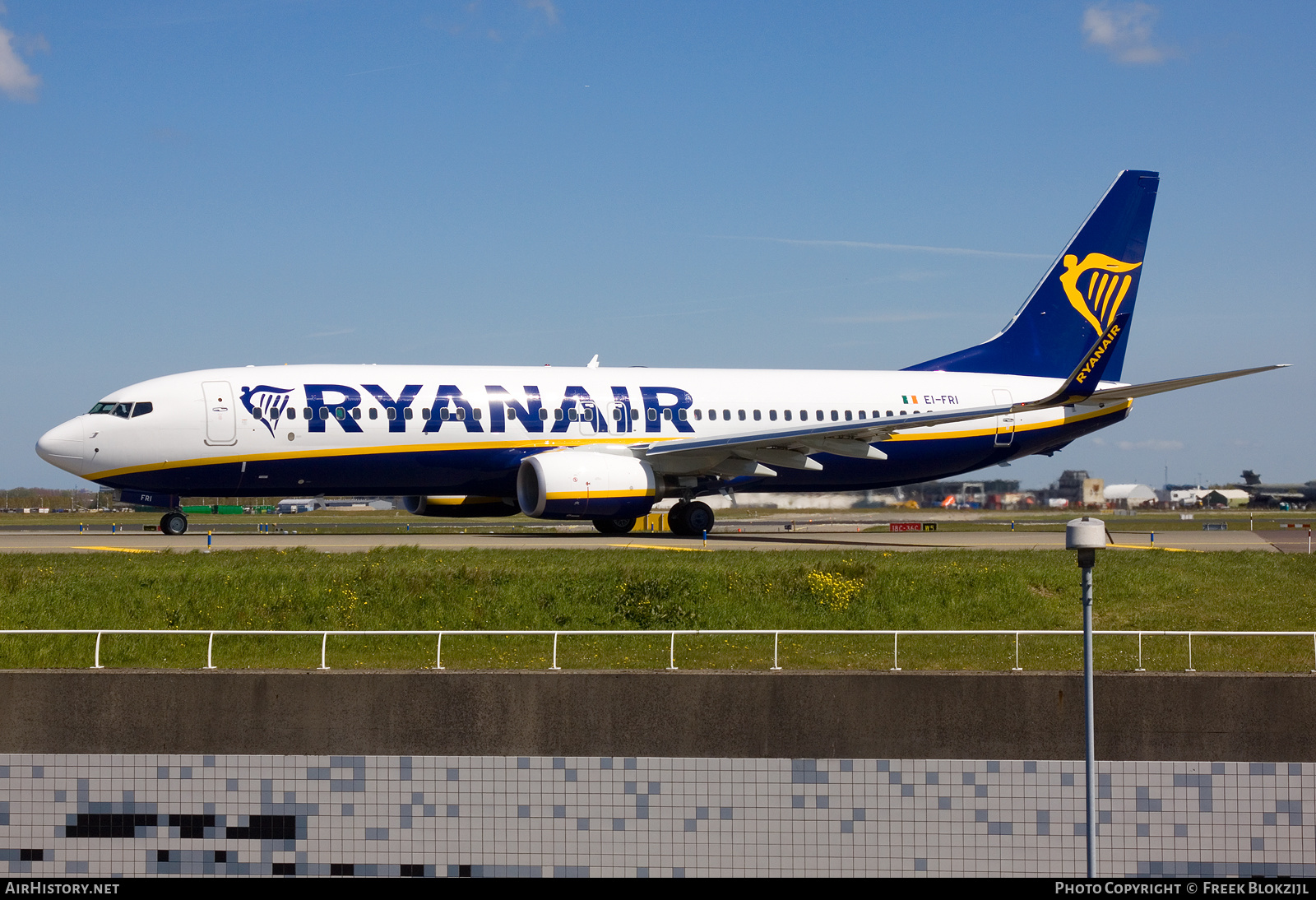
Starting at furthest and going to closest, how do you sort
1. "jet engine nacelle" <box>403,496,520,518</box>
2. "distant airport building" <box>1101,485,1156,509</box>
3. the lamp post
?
1. "distant airport building" <box>1101,485,1156,509</box>
2. "jet engine nacelle" <box>403,496,520,518</box>
3. the lamp post

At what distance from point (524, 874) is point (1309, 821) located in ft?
31.3

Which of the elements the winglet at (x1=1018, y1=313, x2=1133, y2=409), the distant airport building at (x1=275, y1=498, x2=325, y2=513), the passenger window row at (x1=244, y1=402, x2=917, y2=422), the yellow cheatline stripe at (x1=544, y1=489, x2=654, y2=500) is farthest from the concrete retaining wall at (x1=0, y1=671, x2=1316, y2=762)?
the distant airport building at (x1=275, y1=498, x2=325, y2=513)

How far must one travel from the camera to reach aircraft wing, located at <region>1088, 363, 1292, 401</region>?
3449 cm

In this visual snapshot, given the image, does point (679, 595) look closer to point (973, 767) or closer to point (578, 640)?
point (578, 640)

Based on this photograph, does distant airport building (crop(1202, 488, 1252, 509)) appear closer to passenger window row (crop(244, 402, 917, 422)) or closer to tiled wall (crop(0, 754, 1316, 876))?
passenger window row (crop(244, 402, 917, 422))

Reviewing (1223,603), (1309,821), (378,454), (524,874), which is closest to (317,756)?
(524,874)

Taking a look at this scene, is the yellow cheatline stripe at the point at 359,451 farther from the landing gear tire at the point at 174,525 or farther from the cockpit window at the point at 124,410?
the landing gear tire at the point at 174,525

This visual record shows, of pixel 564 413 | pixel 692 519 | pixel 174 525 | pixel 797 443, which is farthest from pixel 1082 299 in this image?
pixel 174 525

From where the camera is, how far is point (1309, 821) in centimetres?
1488

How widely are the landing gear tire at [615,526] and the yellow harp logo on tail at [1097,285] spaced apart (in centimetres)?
1831

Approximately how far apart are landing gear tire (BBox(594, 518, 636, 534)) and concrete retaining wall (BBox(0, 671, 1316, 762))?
2293 cm

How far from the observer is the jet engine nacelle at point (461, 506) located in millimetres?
39094

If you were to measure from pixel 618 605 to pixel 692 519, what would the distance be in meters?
14.1

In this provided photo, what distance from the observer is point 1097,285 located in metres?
44.1
